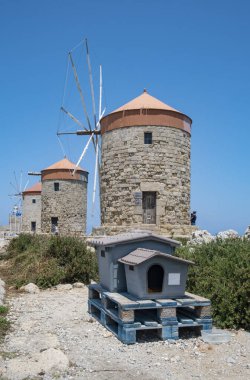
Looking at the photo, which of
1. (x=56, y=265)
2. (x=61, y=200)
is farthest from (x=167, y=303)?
(x=61, y=200)

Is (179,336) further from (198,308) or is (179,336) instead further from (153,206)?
(153,206)

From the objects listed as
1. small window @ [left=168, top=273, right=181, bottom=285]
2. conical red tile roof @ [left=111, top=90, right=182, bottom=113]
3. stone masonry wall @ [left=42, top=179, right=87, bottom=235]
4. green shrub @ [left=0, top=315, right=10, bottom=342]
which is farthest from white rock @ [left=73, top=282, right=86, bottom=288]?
stone masonry wall @ [left=42, top=179, right=87, bottom=235]

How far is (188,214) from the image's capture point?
1683 cm

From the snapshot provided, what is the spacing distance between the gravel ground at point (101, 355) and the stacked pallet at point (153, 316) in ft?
0.52

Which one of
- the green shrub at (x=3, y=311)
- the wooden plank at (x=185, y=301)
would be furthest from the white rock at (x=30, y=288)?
the wooden plank at (x=185, y=301)

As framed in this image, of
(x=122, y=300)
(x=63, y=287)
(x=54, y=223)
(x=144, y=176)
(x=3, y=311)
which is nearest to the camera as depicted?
(x=122, y=300)

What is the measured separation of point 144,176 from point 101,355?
10719 mm

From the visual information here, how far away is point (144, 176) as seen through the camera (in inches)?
619

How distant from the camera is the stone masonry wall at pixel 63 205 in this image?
98.0 ft

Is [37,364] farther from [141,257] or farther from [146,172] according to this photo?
[146,172]

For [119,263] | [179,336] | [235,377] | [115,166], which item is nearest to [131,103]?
[115,166]

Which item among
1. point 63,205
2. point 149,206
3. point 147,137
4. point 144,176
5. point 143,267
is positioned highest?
point 147,137

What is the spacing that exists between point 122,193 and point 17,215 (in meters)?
32.6

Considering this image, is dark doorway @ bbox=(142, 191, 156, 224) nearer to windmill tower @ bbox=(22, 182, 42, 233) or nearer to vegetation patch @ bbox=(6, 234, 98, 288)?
vegetation patch @ bbox=(6, 234, 98, 288)
